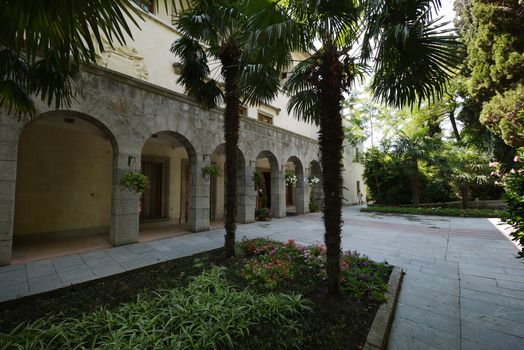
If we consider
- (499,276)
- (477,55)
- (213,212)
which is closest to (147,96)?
(213,212)

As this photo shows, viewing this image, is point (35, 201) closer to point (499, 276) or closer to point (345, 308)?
point (345, 308)

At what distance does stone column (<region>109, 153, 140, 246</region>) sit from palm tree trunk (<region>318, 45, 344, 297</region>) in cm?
552

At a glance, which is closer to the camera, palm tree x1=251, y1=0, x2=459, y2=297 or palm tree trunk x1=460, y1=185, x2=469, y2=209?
palm tree x1=251, y1=0, x2=459, y2=297

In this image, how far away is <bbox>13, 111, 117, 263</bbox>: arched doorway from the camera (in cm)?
636

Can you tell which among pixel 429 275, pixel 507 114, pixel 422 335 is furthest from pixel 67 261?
pixel 507 114

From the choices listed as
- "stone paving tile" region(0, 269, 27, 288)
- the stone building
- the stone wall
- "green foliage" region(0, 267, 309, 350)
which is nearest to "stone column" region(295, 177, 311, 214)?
the stone building

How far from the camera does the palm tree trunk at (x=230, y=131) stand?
509 cm

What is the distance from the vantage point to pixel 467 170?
43.4ft

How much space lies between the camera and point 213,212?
1127 centimetres

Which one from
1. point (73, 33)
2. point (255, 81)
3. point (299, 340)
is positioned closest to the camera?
point (73, 33)

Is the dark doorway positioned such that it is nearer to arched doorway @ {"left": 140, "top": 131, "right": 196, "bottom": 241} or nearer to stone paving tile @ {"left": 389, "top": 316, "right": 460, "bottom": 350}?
arched doorway @ {"left": 140, "top": 131, "right": 196, "bottom": 241}

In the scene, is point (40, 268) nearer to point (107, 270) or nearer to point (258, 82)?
point (107, 270)

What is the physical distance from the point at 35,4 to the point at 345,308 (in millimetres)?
4380

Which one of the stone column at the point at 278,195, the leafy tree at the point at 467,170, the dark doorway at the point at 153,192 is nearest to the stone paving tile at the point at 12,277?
the dark doorway at the point at 153,192
